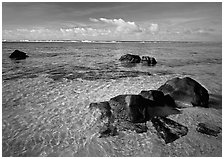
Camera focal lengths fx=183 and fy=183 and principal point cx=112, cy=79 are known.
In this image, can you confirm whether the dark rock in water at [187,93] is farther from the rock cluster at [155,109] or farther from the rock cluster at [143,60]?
the rock cluster at [143,60]

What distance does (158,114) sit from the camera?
7000mm

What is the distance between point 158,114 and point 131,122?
1221 millimetres

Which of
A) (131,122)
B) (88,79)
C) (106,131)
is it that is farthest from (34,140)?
(88,79)

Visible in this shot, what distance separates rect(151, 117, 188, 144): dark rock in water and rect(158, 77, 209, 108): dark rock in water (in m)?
1.62

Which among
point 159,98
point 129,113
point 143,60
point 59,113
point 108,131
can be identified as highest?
point 143,60

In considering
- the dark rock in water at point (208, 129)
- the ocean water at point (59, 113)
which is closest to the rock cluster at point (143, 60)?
the ocean water at point (59, 113)

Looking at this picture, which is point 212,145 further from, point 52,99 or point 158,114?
point 52,99

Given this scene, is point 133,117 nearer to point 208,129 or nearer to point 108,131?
point 108,131

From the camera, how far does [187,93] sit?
798 centimetres

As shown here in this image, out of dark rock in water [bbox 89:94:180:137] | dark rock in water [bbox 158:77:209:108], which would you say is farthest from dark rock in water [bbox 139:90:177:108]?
→ dark rock in water [bbox 158:77:209:108]

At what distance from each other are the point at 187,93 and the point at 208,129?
2.02 meters

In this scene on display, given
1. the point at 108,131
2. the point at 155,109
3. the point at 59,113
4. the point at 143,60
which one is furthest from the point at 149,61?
the point at 108,131

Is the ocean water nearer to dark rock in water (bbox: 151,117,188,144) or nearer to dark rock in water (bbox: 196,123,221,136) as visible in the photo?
dark rock in water (bbox: 151,117,188,144)

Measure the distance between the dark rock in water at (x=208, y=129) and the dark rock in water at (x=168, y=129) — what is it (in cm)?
51
